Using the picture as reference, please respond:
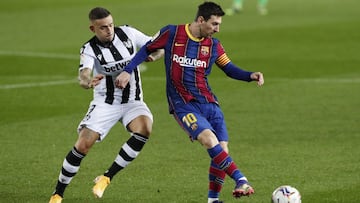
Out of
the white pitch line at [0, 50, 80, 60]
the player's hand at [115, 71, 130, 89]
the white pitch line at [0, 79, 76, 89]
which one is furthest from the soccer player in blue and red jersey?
the white pitch line at [0, 50, 80, 60]

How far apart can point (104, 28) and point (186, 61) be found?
3.23 feet

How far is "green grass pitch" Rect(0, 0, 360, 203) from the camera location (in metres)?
12.1

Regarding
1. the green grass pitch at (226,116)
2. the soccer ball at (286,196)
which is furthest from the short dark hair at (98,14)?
the soccer ball at (286,196)

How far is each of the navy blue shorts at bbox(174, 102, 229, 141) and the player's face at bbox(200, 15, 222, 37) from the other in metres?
0.77

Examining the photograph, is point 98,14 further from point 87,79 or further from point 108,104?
point 108,104

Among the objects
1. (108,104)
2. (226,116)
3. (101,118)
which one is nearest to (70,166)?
(101,118)

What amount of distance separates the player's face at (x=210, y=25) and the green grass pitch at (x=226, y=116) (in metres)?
1.92

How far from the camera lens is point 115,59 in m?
11.3

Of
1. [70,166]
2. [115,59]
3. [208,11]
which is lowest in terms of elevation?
[70,166]

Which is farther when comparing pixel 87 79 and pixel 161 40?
pixel 161 40

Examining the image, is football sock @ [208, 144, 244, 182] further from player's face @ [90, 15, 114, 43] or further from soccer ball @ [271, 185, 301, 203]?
player's face @ [90, 15, 114, 43]

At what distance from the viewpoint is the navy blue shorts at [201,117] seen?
10.7 m

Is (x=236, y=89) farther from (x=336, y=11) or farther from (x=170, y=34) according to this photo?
(x=336, y=11)

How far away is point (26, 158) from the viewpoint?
44.9ft
